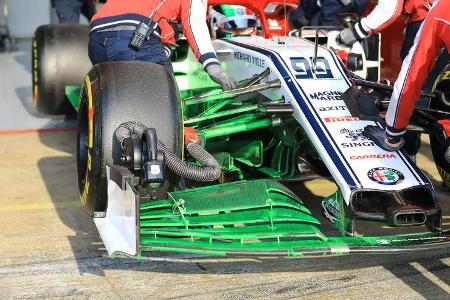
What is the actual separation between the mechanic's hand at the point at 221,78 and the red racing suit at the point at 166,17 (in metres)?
0.07

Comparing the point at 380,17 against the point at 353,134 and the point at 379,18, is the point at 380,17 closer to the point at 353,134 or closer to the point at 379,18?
the point at 379,18

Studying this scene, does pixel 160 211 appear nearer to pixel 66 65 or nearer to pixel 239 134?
pixel 239 134

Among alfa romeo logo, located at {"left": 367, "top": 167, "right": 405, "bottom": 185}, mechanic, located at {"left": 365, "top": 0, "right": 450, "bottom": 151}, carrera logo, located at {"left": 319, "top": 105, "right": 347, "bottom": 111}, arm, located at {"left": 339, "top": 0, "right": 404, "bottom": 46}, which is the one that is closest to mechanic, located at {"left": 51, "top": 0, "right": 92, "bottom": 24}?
arm, located at {"left": 339, "top": 0, "right": 404, "bottom": 46}

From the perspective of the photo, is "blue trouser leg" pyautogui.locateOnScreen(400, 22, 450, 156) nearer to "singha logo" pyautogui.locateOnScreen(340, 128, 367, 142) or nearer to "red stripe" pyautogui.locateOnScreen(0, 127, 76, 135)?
"singha logo" pyautogui.locateOnScreen(340, 128, 367, 142)

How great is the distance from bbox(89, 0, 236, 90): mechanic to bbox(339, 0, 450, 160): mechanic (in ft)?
3.64

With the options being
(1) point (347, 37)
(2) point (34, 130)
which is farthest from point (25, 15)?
(1) point (347, 37)

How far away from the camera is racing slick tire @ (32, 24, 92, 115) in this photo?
7316mm

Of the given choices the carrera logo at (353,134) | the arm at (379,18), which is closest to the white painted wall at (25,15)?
the arm at (379,18)

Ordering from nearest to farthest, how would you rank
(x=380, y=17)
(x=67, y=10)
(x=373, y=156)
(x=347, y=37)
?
(x=373, y=156)
(x=380, y=17)
(x=347, y=37)
(x=67, y=10)

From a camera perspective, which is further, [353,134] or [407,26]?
[407,26]

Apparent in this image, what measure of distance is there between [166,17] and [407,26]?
1829mm

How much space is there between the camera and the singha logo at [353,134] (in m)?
4.38

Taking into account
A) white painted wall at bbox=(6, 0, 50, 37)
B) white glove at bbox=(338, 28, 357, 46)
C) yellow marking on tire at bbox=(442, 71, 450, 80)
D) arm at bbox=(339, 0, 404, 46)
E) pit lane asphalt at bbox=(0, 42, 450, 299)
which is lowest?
white painted wall at bbox=(6, 0, 50, 37)

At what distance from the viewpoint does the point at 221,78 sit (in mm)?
4789
